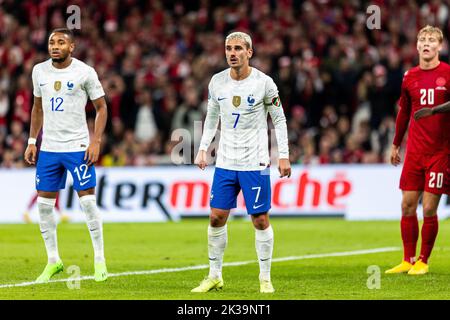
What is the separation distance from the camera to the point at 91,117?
25047 mm

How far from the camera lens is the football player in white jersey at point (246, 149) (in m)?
10.8

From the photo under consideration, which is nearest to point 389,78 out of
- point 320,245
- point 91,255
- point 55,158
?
point 320,245

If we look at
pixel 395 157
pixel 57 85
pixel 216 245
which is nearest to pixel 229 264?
pixel 395 157

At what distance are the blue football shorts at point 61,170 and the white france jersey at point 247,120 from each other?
1.70 m

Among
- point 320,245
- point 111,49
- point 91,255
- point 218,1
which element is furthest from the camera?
point 218,1

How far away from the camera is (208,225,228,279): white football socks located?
1098cm

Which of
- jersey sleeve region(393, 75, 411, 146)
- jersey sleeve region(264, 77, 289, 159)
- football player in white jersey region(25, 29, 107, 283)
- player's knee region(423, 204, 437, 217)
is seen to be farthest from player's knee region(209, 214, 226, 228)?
jersey sleeve region(393, 75, 411, 146)

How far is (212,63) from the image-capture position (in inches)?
1029

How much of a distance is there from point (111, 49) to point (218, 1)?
3.52 m

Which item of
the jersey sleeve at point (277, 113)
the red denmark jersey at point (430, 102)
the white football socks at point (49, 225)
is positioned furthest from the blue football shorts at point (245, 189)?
the red denmark jersey at point (430, 102)

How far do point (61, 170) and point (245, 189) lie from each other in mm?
→ 2312

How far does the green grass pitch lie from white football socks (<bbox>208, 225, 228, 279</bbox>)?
0.23 meters

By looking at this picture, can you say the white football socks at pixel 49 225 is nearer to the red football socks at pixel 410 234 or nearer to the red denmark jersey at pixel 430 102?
the red football socks at pixel 410 234

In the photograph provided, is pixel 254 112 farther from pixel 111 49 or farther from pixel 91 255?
pixel 111 49
